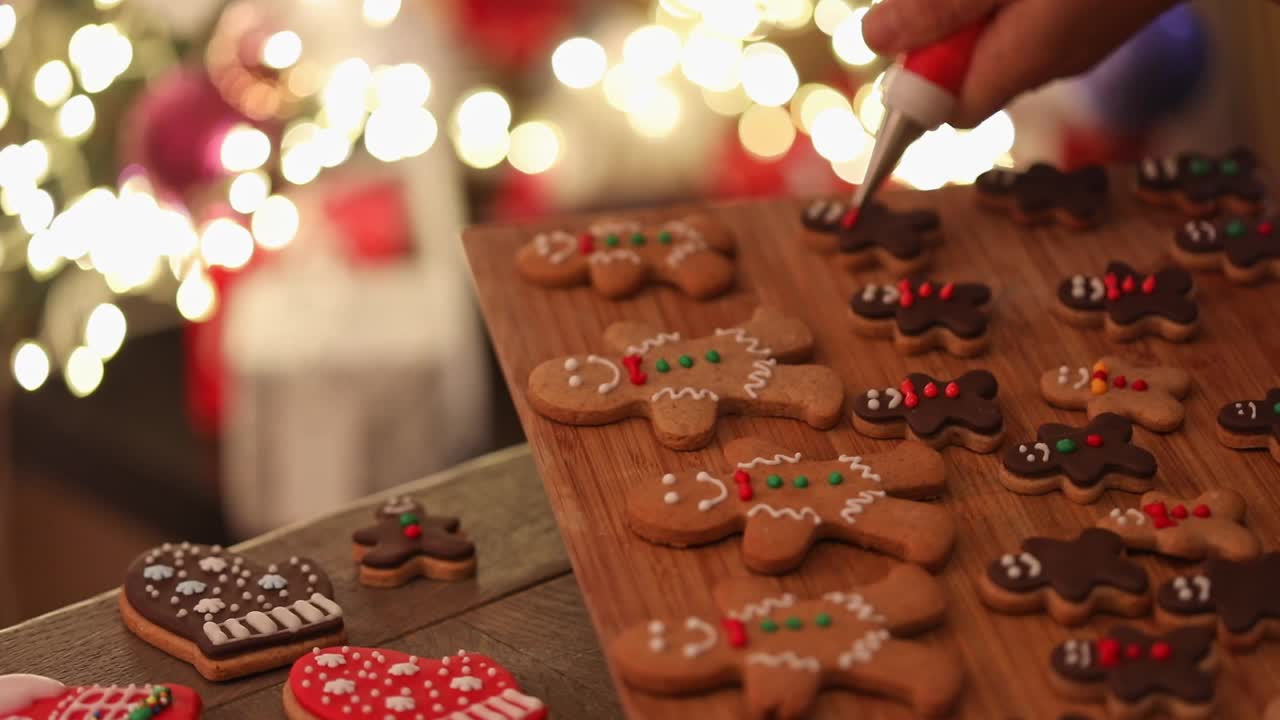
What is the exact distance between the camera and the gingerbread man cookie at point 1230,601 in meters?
1.00

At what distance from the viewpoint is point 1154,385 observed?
125 cm

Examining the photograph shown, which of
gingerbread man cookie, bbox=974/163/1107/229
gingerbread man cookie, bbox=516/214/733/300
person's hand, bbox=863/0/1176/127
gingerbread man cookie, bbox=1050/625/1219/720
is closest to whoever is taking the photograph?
gingerbread man cookie, bbox=1050/625/1219/720

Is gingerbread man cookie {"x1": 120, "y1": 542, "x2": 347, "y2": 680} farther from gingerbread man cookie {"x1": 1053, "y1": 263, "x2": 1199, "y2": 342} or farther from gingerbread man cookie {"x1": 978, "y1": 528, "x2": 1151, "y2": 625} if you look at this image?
gingerbread man cookie {"x1": 1053, "y1": 263, "x2": 1199, "y2": 342}

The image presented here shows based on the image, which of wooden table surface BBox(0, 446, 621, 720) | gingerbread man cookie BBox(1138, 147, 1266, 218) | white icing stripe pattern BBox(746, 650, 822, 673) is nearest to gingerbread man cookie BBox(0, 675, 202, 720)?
wooden table surface BBox(0, 446, 621, 720)

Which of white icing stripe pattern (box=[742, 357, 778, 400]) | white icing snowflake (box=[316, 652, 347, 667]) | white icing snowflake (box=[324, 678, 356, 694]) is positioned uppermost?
white icing stripe pattern (box=[742, 357, 778, 400])

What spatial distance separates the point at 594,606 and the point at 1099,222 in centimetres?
78

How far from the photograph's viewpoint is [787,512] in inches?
42.6

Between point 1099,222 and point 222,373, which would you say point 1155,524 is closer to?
point 1099,222

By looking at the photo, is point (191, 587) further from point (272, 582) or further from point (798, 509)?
point (798, 509)

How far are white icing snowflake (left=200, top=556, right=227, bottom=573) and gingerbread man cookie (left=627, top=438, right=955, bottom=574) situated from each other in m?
0.38

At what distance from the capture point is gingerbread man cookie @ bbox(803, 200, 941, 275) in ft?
4.67

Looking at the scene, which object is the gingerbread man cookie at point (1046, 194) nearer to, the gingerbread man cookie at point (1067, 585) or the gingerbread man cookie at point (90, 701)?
the gingerbread man cookie at point (1067, 585)

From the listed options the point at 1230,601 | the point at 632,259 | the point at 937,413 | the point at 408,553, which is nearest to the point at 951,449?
the point at 937,413

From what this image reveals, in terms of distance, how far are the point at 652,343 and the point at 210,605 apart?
0.44 meters
